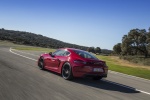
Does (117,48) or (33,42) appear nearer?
(117,48)

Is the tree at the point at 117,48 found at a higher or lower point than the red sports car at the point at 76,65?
higher

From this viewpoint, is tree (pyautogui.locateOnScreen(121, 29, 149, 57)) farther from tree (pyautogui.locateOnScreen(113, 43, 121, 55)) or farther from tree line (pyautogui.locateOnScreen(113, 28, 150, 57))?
tree (pyautogui.locateOnScreen(113, 43, 121, 55))

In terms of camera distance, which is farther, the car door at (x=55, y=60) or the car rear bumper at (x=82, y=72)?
the car door at (x=55, y=60)

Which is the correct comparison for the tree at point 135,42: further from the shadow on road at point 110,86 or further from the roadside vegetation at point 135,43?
the shadow on road at point 110,86

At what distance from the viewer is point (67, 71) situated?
1009 cm

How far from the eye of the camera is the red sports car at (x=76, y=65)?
962cm

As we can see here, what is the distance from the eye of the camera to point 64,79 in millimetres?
9992

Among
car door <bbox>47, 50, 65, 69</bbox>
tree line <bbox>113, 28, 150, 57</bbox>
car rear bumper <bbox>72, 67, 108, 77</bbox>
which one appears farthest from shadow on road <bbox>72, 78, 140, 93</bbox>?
tree line <bbox>113, 28, 150, 57</bbox>

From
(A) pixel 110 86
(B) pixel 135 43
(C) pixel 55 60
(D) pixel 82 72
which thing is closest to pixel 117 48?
(B) pixel 135 43

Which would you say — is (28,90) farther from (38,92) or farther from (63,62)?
(63,62)

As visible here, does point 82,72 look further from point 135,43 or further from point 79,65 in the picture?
point 135,43

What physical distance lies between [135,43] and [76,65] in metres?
68.3

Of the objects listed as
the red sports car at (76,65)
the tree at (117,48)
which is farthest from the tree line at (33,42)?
the red sports car at (76,65)

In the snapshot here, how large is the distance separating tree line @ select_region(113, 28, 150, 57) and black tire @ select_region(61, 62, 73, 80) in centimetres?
6418
